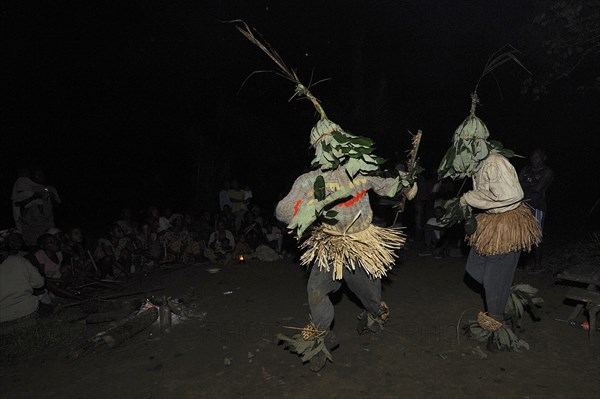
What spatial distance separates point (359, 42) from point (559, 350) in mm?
13678

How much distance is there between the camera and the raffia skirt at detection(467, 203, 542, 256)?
3695 millimetres

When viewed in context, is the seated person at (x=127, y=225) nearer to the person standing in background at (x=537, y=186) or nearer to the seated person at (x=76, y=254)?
the seated person at (x=76, y=254)

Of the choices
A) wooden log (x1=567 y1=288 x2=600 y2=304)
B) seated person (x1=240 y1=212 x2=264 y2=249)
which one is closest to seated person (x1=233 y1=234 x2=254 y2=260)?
seated person (x1=240 y1=212 x2=264 y2=249)

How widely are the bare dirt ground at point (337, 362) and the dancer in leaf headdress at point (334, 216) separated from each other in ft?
1.17

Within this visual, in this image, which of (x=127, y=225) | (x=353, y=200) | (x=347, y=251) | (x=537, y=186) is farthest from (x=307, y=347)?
(x=127, y=225)

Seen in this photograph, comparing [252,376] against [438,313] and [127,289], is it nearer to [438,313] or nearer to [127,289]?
[438,313]

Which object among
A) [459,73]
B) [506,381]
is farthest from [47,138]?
[459,73]

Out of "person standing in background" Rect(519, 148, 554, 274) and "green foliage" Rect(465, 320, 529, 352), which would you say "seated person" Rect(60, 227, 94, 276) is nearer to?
"green foliage" Rect(465, 320, 529, 352)

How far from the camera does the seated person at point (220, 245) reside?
25.7 ft

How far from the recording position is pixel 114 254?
23.5ft

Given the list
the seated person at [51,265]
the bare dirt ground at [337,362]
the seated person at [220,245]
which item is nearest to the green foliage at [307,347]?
the bare dirt ground at [337,362]

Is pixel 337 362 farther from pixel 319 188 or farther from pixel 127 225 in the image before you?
pixel 127 225

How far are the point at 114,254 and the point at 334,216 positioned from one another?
16.8 ft

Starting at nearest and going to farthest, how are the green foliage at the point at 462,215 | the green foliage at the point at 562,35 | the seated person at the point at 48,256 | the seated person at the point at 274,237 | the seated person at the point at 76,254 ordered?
1. the green foliage at the point at 462,215
2. the seated person at the point at 48,256
3. the seated person at the point at 76,254
4. the green foliage at the point at 562,35
5. the seated person at the point at 274,237
